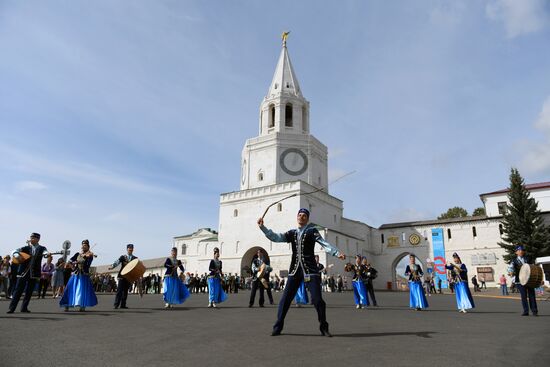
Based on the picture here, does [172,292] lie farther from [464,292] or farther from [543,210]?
[543,210]

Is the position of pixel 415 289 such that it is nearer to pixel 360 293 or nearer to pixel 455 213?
pixel 360 293

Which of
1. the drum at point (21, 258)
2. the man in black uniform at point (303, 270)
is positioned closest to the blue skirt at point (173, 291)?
the drum at point (21, 258)

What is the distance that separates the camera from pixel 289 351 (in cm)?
514

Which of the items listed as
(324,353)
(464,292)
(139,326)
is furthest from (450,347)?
(464,292)

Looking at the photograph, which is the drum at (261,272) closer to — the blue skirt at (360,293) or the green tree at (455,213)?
the blue skirt at (360,293)

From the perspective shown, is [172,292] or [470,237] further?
[470,237]

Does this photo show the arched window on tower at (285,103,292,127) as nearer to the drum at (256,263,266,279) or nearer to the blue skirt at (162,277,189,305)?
the drum at (256,263,266,279)

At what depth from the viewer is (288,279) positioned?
7.03 metres

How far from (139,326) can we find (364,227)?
47.3m

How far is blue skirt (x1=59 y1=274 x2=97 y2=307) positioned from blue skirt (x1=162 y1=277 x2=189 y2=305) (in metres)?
2.33

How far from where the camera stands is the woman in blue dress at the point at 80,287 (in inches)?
427

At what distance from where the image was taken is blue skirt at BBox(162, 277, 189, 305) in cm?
1280

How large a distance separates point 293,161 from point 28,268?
37.4 meters

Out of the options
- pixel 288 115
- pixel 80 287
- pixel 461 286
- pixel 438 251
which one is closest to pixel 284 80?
pixel 288 115
